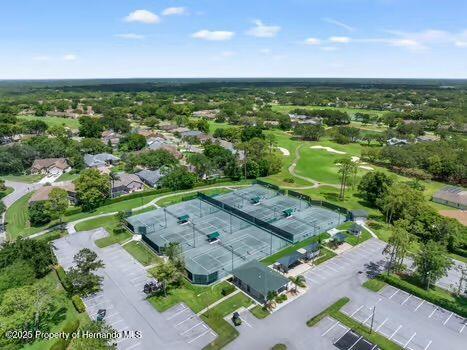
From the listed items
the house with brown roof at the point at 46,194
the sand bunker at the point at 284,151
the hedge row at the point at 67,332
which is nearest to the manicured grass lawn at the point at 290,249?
the hedge row at the point at 67,332

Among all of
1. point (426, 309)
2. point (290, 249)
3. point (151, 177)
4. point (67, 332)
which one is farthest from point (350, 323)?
point (151, 177)

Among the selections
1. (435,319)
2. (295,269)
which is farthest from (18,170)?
(435,319)

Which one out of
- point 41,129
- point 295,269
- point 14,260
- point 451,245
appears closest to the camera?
point 14,260

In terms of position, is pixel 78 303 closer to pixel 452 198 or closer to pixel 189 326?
pixel 189 326

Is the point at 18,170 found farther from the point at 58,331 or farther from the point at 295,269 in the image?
the point at 295,269

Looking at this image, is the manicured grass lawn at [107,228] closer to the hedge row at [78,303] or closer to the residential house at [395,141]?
the hedge row at [78,303]

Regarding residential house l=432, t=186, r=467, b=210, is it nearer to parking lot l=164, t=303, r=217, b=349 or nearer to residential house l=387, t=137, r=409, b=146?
residential house l=387, t=137, r=409, b=146
